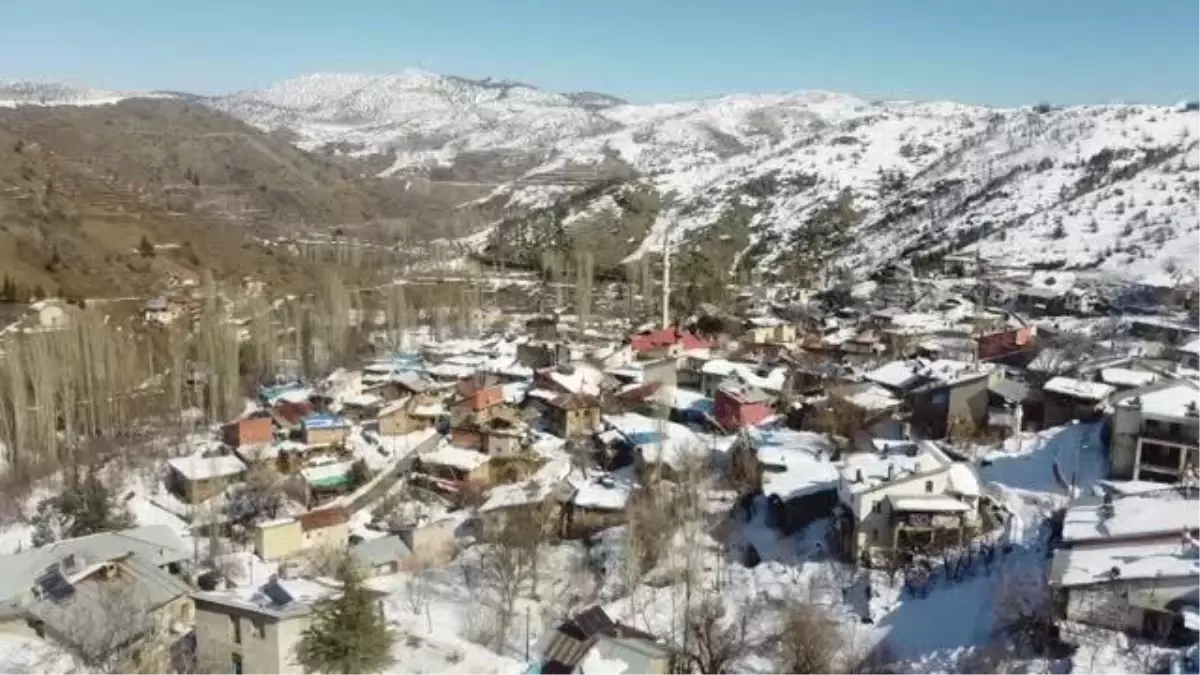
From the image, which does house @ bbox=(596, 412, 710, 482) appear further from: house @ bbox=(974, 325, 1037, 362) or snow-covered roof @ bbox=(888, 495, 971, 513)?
house @ bbox=(974, 325, 1037, 362)

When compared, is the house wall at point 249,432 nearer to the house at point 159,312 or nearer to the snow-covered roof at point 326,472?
the snow-covered roof at point 326,472

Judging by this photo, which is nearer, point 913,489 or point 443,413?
point 913,489

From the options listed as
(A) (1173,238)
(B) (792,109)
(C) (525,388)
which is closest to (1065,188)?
(A) (1173,238)

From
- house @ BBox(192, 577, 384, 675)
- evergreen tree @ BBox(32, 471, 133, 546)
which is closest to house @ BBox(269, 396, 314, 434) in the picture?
evergreen tree @ BBox(32, 471, 133, 546)

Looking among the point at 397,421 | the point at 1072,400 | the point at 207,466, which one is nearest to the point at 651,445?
the point at 397,421

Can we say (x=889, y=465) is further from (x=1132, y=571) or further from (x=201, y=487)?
(x=201, y=487)

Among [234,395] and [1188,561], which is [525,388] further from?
[1188,561]

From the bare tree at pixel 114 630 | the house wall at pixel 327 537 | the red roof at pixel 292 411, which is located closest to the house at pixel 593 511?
the house wall at pixel 327 537
